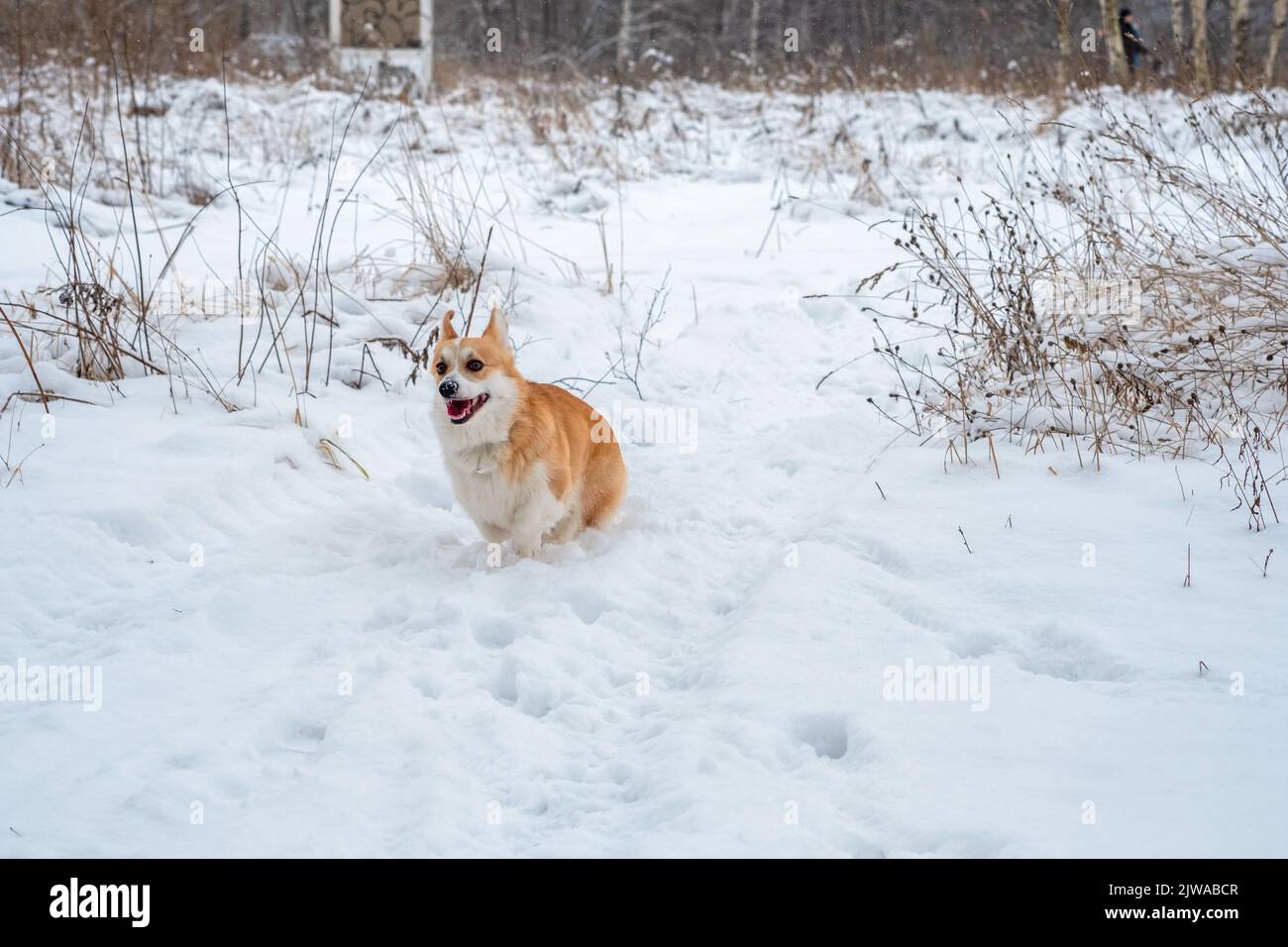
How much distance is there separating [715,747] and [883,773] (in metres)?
0.46

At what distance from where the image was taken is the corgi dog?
398 cm

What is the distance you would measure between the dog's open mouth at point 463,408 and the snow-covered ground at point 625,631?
52 cm

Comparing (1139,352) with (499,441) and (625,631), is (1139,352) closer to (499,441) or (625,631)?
(625,631)

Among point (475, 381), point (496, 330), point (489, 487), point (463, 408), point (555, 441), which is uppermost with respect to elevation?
point (496, 330)

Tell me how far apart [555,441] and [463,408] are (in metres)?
0.42

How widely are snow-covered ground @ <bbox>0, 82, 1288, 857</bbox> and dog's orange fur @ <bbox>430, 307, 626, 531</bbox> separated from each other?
23 cm

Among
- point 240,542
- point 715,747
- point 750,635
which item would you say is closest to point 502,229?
point 240,542

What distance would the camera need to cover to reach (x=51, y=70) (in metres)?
12.2

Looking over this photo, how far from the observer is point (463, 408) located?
3.97 m

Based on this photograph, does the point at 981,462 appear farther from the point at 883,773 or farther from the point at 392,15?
the point at 392,15

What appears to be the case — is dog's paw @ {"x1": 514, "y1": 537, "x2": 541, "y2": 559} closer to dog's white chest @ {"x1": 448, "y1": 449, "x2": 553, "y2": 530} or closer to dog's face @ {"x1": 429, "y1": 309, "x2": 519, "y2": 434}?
dog's white chest @ {"x1": 448, "y1": 449, "x2": 553, "y2": 530}

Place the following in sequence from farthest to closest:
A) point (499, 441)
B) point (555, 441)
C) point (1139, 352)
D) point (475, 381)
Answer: point (1139, 352), point (555, 441), point (499, 441), point (475, 381)

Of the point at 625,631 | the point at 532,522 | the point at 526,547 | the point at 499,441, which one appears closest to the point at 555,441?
the point at 499,441
